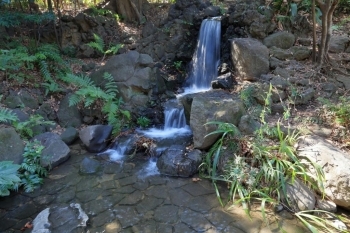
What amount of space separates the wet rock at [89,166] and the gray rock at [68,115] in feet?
5.05

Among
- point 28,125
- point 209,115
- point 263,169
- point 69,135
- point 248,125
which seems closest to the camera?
point 263,169

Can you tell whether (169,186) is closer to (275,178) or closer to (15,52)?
(275,178)

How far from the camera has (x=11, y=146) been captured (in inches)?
199

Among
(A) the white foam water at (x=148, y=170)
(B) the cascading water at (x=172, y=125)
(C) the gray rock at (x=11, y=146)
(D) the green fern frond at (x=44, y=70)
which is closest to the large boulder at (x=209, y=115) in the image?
(A) the white foam water at (x=148, y=170)

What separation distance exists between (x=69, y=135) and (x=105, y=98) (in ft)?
3.85

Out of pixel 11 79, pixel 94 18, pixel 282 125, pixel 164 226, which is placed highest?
pixel 94 18

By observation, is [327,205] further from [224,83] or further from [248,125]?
[224,83]

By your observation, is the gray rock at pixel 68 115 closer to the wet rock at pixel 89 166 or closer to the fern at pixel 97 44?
the wet rock at pixel 89 166

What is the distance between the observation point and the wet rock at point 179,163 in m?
5.05

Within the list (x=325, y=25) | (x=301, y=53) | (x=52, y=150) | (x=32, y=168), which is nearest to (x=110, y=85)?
(x=52, y=150)

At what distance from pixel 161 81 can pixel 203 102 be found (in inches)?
105

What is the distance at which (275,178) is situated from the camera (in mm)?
4203

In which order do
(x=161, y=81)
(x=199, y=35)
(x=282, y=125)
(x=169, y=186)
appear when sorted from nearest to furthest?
(x=169, y=186) < (x=282, y=125) < (x=161, y=81) < (x=199, y=35)

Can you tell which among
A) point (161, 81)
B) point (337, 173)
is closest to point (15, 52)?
point (161, 81)
